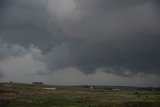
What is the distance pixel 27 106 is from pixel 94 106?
1854cm

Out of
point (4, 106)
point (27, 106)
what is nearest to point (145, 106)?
point (27, 106)

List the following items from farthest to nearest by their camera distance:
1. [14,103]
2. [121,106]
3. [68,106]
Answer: [14,103] → [68,106] → [121,106]

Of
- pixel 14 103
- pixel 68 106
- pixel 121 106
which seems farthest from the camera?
pixel 14 103

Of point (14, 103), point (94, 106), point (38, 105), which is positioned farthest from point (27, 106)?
point (94, 106)

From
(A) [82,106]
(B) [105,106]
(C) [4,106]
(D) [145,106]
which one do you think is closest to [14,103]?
(C) [4,106]

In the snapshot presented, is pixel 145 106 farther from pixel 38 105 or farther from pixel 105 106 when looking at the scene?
pixel 38 105

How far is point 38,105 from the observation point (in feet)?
315

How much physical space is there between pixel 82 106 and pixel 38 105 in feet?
41.9

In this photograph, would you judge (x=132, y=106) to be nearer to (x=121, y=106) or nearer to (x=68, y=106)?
(x=121, y=106)

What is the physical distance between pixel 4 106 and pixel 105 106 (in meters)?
28.1

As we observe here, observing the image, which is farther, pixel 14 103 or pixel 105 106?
pixel 14 103

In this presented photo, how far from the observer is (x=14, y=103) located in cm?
10225

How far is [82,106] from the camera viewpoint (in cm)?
9212

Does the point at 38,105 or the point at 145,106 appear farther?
the point at 38,105
